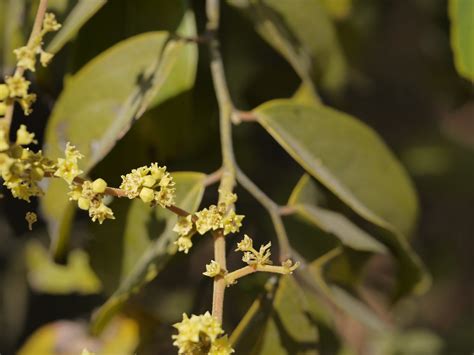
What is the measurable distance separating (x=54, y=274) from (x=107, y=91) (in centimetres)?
64

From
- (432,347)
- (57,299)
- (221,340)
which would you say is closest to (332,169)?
(221,340)

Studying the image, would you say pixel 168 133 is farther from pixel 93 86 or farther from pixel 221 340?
pixel 221 340

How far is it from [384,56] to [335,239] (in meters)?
0.81

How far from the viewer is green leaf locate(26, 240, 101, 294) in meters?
1.30

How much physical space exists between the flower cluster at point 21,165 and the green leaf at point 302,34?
15.8 inches

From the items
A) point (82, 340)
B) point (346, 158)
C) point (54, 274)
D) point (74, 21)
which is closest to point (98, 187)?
point (74, 21)

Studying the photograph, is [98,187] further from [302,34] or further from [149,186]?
[302,34]

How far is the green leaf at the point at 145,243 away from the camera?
2.48ft

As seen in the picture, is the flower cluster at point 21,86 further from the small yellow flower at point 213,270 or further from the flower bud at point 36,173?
the small yellow flower at point 213,270

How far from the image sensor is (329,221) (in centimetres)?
86

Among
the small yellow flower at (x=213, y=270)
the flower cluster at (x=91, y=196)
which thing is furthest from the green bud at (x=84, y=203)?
the small yellow flower at (x=213, y=270)

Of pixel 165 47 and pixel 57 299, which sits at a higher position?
pixel 165 47

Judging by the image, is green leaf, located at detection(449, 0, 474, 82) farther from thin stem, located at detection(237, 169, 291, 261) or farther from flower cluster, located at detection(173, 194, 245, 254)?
flower cluster, located at detection(173, 194, 245, 254)

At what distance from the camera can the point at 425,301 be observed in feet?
5.56
